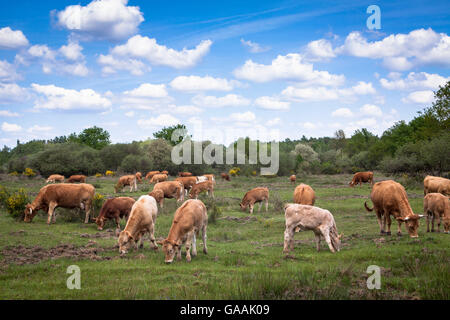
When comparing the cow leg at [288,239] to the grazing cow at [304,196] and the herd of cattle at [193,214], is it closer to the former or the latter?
the herd of cattle at [193,214]

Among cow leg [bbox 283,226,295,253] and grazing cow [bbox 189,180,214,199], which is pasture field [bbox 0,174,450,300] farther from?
grazing cow [bbox 189,180,214,199]

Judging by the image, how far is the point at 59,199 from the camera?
18922mm

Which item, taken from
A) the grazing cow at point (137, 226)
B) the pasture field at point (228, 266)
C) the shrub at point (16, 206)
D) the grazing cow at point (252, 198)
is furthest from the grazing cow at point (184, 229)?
the grazing cow at point (252, 198)

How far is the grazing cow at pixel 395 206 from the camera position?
45.8 feet

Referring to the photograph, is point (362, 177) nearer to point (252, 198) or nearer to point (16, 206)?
point (252, 198)

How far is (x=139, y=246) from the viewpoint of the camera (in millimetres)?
13586

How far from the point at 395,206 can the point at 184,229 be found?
8699 mm

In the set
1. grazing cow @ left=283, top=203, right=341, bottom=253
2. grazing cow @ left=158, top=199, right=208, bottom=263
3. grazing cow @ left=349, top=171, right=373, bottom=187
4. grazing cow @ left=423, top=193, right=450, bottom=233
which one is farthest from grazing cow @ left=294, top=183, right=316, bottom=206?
grazing cow @ left=349, top=171, right=373, bottom=187

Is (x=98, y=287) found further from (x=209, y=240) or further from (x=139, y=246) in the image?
(x=209, y=240)

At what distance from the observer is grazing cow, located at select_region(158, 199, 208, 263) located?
11.0 metres

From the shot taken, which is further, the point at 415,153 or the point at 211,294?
the point at 415,153

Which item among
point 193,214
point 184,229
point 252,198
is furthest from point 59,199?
point 252,198
